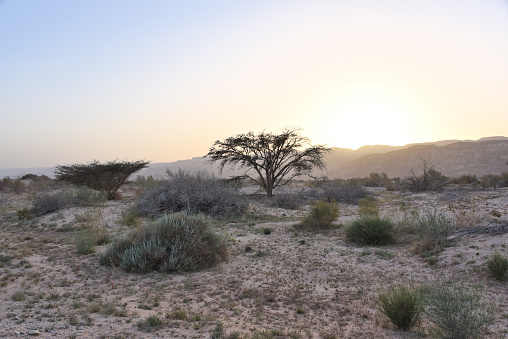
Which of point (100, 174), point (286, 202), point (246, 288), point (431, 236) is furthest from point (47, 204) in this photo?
point (431, 236)

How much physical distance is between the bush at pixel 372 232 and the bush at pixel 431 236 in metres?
0.85

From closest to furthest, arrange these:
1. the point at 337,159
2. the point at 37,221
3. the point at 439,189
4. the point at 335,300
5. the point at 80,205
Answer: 1. the point at 335,300
2. the point at 37,221
3. the point at 80,205
4. the point at 439,189
5. the point at 337,159

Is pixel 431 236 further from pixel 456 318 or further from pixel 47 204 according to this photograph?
pixel 47 204

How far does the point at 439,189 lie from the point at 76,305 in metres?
24.9

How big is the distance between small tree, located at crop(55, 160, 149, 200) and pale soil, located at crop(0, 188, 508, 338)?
12.6m

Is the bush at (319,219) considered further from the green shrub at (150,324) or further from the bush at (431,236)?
the green shrub at (150,324)

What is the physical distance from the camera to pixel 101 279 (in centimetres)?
680

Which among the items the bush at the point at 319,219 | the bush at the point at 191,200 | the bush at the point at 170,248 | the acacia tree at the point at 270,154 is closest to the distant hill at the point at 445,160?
the acacia tree at the point at 270,154

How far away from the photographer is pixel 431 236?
8281mm

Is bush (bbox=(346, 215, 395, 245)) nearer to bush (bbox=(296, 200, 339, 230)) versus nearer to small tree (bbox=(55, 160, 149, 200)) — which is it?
bush (bbox=(296, 200, 339, 230))

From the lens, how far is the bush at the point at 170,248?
7410mm

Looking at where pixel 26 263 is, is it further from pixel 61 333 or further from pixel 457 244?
pixel 457 244

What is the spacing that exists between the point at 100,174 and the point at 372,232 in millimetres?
18938

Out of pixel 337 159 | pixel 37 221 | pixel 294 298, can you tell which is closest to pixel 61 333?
pixel 294 298
